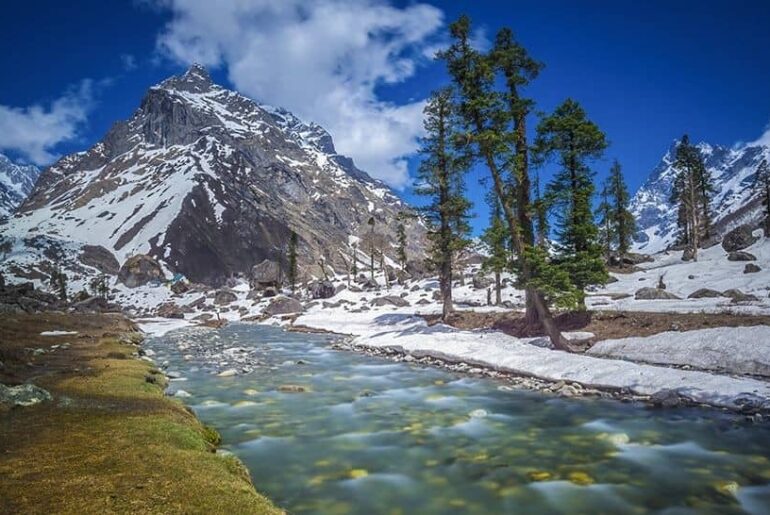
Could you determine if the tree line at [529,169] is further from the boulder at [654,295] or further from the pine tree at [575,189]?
the boulder at [654,295]

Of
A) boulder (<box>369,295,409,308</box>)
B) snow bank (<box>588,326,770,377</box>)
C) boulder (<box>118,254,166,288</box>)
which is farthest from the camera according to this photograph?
boulder (<box>118,254,166,288</box>)

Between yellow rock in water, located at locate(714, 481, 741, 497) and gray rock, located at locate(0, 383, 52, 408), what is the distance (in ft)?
53.5

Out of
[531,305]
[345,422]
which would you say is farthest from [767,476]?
[531,305]

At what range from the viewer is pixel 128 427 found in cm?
1002

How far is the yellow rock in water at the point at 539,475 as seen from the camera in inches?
371

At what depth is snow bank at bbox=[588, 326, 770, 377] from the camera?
16.8 metres

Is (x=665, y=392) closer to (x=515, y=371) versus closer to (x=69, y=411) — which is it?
(x=515, y=371)

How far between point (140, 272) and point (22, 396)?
607 ft

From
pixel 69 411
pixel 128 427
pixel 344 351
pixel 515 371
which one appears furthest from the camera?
pixel 344 351

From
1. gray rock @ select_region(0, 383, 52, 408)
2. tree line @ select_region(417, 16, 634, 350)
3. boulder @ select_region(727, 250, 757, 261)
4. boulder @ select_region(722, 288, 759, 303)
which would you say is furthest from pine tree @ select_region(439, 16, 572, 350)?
boulder @ select_region(727, 250, 757, 261)

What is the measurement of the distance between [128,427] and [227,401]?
699 centimetres

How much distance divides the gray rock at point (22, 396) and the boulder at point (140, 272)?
17858 centimetres

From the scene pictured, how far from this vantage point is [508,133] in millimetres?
25109

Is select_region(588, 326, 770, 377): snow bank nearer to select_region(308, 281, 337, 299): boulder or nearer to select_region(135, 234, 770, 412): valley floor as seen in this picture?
select_region(135, 234, 770, 412): valley floor
